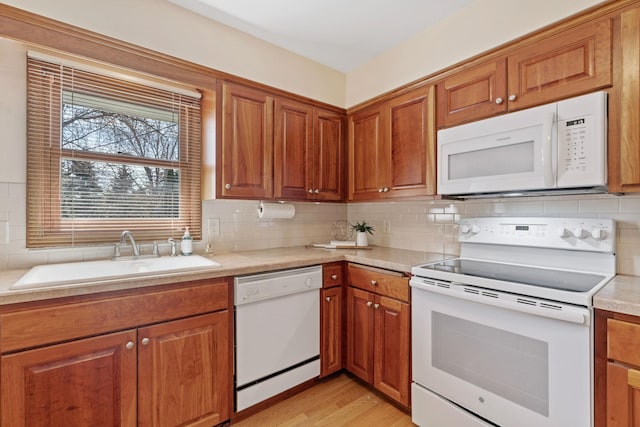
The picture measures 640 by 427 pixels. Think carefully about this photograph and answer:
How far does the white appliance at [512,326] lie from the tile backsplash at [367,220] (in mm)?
91

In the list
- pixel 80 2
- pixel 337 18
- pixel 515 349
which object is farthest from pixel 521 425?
pixel 80 2

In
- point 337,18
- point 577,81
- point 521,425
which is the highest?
point 337,18

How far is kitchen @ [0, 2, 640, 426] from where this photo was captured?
148cm

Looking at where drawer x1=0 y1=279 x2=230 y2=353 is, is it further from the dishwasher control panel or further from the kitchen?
the kitchen

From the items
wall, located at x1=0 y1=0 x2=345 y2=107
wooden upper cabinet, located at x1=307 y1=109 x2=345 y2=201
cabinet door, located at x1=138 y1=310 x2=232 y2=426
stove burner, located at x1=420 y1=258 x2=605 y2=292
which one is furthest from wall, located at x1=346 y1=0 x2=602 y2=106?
cabinet door, located at x1=138 y1=310 x2=232 y2=426

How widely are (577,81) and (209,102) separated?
1.96 m

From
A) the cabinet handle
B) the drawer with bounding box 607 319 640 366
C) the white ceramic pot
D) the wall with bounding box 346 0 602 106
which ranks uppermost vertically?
the wall with bounding box 346 0 602 106

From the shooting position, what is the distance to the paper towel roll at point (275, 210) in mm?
2256

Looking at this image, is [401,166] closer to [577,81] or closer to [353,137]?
[353,137]

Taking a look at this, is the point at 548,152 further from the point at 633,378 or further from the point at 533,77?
the point at 633,378

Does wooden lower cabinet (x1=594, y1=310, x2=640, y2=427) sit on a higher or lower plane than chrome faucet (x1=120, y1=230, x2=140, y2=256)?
lower

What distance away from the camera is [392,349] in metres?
1.80

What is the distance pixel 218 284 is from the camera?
1568 mm

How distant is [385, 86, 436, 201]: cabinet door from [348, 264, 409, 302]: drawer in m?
0.56
